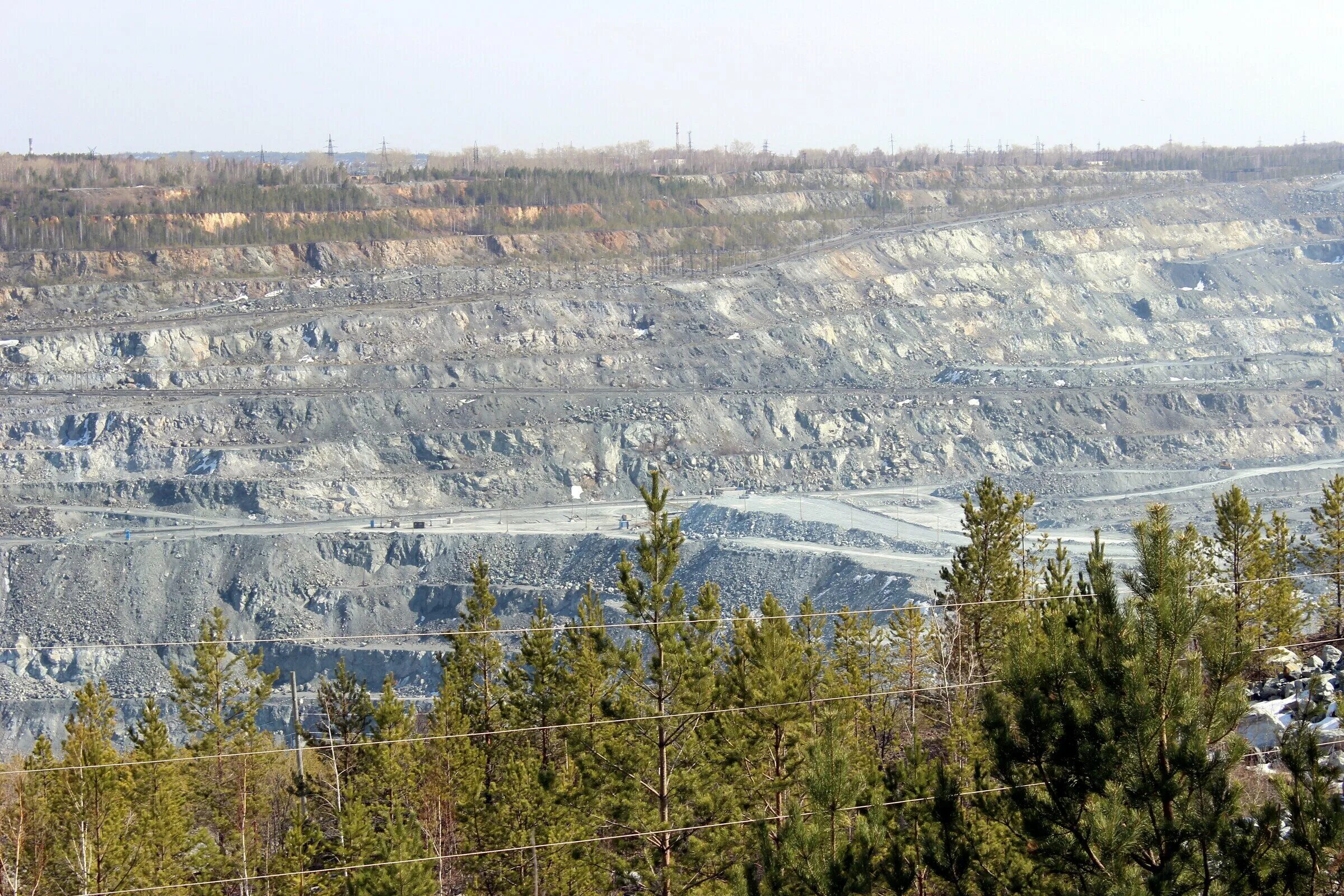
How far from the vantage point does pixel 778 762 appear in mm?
19828

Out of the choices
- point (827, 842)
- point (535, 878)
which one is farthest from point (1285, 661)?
point (827, 842)

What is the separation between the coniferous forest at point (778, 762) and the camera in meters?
11.3

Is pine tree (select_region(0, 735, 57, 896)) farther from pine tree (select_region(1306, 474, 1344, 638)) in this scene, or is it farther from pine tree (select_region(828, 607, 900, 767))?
pine tree (select_region(1306, 474, 1344, 638))

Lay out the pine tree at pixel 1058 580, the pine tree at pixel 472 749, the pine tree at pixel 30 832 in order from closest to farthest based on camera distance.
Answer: the pine tree at pixel 30 832
the pine tree at pixel 472 749
the pine tree at pixel 1058 580

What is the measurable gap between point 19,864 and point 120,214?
86492 millimetres

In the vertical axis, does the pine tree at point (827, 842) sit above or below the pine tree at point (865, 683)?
above

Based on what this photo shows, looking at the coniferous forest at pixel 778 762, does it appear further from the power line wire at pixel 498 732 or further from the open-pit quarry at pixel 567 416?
the open-pit quarry at pixel 567 416

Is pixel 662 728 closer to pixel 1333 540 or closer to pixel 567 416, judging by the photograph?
pixel 1333 540

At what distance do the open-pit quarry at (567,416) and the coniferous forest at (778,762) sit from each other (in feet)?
72.3

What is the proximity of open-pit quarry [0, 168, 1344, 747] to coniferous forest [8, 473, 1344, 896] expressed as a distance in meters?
22.0

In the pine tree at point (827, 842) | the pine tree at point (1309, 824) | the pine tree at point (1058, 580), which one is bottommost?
the pine tree at point (1058, 580)

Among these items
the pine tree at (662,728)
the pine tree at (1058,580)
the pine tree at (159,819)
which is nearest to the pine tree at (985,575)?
the pine tree at (1058,580)

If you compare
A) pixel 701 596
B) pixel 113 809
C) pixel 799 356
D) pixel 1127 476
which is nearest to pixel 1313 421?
pixel 1127 476

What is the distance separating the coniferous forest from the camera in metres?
11.3
